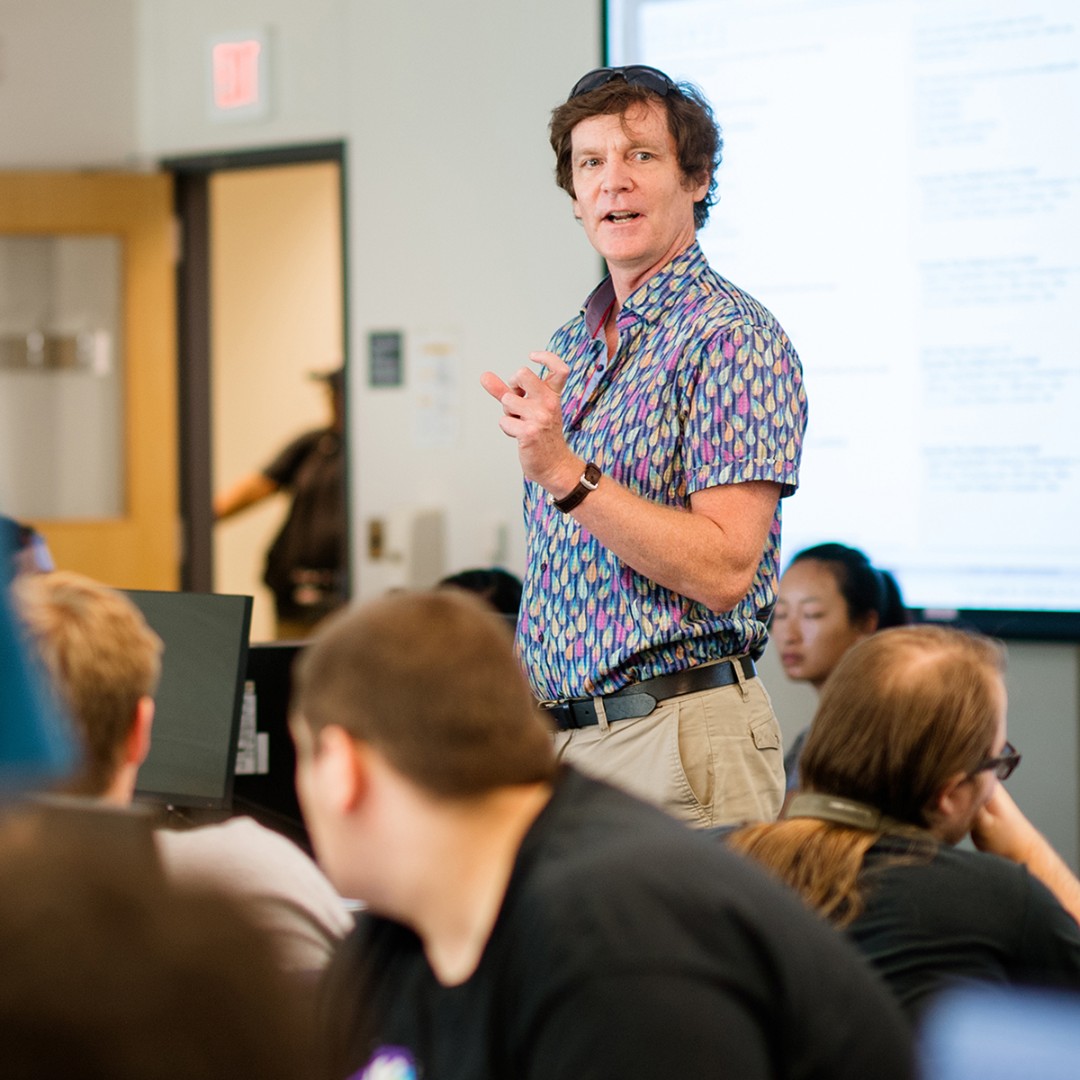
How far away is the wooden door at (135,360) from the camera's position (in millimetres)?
5016

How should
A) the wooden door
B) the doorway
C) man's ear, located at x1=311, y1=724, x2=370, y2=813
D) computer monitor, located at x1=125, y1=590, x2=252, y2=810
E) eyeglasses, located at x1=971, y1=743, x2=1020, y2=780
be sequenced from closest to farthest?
man's ear, located at x1=311, y1=724, x2=370, y2=813 → eyeglasses, located at x1=971, y1=743, x2=1020, y2=780 → computer monitor, located at x1=125, y1=590, x2=252, y2=810 → the wooden door → the doorway

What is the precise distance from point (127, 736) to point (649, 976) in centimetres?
68

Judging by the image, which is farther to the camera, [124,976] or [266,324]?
[266,324]

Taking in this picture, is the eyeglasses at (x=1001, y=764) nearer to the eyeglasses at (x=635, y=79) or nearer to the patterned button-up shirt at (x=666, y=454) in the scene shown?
the patterned button-up shirt at (x=666, y=454)

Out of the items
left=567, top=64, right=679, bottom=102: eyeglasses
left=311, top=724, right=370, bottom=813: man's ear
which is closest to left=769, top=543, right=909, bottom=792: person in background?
left=567, top=64, right=679, bottom=102: eyeglasses

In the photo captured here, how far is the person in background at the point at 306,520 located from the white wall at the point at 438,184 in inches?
25.5

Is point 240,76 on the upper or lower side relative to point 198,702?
upper

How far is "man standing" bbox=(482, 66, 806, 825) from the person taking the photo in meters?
1.79

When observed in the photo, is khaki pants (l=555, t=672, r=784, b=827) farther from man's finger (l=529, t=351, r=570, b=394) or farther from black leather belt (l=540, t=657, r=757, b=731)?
man's finger (l=529, t=351, r=570, b=394)

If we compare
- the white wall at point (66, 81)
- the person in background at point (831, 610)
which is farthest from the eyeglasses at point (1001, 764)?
the white wall at point (66, 81)

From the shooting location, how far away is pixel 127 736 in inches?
55.8

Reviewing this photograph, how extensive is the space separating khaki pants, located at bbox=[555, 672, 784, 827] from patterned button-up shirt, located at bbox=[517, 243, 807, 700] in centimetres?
6

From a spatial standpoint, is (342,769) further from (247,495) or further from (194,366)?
(247,495)

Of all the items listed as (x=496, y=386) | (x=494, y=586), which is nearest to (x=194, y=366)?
(x=494, y=586)
